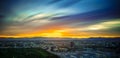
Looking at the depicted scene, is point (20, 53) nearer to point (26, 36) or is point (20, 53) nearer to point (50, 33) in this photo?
point (26, 36)

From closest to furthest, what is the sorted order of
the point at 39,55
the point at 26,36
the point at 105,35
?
the point at 39,55
the point at 26,36
the point at 105,35

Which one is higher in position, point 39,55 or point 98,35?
point 98,35

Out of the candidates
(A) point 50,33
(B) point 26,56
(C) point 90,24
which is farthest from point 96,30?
(B) point 26,56

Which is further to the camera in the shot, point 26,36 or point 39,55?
point 26,36

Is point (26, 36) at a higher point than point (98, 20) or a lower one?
lower

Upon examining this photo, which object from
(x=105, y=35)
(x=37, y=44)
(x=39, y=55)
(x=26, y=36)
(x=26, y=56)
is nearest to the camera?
(x=26, y=56)

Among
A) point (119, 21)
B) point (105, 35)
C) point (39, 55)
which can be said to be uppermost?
point (119, 21)

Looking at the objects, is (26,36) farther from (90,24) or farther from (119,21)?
(119,21)

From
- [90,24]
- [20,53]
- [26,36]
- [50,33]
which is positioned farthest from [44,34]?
[90,24]

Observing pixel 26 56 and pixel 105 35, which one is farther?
pixel 105 35
